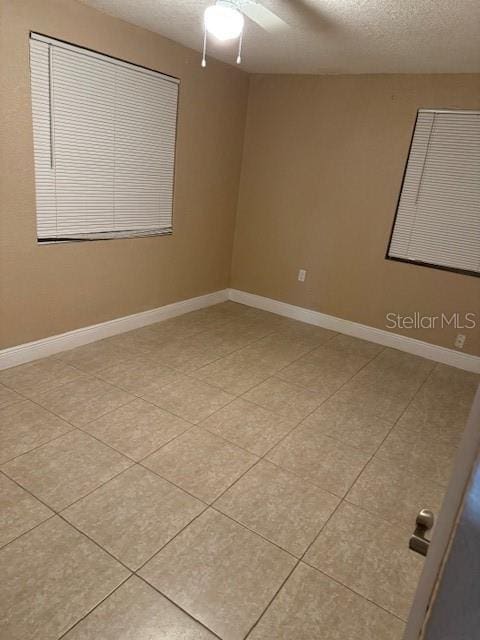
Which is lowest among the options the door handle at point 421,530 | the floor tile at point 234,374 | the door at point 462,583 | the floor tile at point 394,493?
the floor tile at point 394,493

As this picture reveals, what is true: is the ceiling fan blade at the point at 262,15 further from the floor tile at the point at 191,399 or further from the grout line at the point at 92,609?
the grout line at the point at 92,609

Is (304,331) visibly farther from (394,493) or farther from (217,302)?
(394,493)

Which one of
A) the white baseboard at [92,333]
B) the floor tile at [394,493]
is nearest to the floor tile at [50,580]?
the floor tile at [394,493]

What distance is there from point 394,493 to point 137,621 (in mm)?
1341

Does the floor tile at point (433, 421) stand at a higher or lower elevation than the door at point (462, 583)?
lower

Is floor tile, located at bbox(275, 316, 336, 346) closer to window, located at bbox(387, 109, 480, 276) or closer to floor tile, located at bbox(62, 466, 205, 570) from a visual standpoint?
window, located at bbox(387, 109, 480, 276)

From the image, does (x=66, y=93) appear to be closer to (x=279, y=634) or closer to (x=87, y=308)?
(x=87, y=308)

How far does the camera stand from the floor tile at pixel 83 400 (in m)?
2.49

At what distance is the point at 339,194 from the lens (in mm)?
4016

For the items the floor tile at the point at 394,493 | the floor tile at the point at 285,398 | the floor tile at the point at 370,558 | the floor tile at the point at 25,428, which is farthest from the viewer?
the floor tile at the point at 285,398

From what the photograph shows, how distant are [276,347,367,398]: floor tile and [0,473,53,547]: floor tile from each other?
188 cm

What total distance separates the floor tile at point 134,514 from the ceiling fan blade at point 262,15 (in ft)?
7.93

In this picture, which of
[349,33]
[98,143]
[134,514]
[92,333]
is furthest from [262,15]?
[134,514]

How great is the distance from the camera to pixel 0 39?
2.38m
